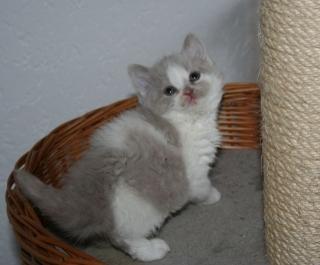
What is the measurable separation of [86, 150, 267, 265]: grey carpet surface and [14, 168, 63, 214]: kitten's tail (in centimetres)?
29

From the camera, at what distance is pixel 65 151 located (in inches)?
62.0

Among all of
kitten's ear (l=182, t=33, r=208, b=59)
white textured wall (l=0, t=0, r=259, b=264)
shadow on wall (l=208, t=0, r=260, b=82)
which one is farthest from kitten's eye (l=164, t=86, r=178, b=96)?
shadow on wall (l=208, t=0, r=260, b=82)

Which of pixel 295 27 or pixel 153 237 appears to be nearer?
pixel 295 27

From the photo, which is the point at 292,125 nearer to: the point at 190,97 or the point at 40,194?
the point at 190,97

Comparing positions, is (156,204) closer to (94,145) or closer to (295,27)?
(94,145)

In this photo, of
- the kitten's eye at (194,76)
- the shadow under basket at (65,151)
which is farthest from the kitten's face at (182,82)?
the shadow under basket at (65,151)

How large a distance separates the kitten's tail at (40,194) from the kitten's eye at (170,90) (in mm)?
468

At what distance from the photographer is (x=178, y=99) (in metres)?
1.38

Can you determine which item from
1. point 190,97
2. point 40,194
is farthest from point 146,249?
point 190,97

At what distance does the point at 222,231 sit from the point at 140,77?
57 cm

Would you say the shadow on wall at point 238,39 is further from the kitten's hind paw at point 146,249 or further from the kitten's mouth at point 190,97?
the kitten's hind paw at point 146,249

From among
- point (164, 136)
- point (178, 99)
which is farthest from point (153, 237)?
point (178, 99)

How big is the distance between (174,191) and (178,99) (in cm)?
29

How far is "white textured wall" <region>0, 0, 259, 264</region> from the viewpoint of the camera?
66.6 inches
